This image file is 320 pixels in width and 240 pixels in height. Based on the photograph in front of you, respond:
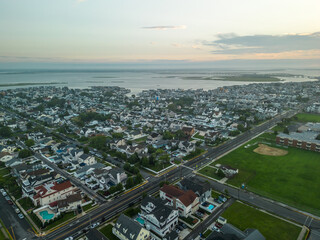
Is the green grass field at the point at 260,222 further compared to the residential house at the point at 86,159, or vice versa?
the residential house at the point at 86,159

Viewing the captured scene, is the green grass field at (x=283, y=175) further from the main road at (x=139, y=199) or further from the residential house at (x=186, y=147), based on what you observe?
the residential house at (x=186, y=147)

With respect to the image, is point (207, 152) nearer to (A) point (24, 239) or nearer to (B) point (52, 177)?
(B) point (52, 177)

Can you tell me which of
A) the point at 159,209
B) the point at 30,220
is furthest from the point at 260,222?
the point at 30,220


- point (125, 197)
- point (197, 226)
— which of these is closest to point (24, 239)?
point (125, 197)

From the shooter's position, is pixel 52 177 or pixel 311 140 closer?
pixel 52 177

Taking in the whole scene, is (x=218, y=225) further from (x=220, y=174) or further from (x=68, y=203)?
(x=68, y=203)

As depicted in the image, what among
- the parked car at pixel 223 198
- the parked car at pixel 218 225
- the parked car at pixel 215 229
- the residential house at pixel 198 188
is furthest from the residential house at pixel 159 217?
the parked car at pixel 223 198
